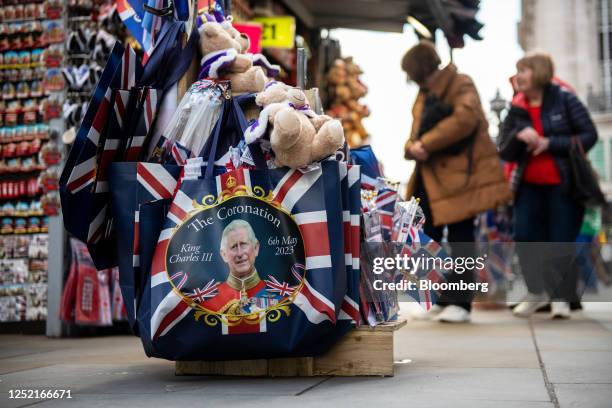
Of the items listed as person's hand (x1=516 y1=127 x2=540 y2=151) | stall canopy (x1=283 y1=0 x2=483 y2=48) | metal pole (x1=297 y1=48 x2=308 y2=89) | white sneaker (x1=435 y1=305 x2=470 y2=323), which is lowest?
white sneaker (x1=435 y1=305 x2=470 y2=323)

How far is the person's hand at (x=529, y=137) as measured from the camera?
733cm

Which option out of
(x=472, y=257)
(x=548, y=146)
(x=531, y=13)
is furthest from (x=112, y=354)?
(x=531, y=13)

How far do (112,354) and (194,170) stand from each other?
1.60 metres

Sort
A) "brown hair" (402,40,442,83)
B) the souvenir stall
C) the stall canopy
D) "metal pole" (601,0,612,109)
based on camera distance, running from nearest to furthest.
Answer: the souvenir stall
"brown hair" (402,40,442,83)
the stall canopy
"metal pole" (601,0,612,109)

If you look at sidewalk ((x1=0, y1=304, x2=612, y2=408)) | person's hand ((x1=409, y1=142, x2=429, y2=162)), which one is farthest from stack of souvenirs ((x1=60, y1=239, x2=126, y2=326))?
person's hand ((x1=409, y1=142, x2=429, y2=162))

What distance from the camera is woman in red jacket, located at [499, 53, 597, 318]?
287 inches

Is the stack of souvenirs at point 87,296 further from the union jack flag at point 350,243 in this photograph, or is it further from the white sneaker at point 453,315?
the union jack flag at point 350,243

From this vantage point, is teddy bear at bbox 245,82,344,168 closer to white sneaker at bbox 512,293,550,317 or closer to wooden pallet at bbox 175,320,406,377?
wooden pallet at bbox 175,320,406,377

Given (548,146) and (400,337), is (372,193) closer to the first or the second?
(400,337)

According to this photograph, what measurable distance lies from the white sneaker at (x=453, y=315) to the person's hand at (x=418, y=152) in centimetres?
109

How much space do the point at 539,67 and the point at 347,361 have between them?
432 centimetres

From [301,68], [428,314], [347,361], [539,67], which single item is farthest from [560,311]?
[347,361]

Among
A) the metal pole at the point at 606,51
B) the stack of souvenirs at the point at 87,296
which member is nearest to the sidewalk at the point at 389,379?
the stack of souvenirs at the point at 87,296

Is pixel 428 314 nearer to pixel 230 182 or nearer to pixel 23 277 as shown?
pixel 23 277
